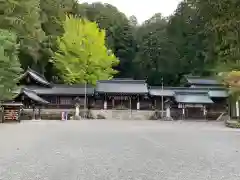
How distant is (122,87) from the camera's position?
4588cm

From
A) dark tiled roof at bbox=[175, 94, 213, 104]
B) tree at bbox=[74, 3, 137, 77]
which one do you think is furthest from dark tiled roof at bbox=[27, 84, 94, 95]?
tree at bbox=[74, 3, 137, 77]

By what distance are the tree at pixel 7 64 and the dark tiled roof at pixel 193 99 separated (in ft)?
69.2

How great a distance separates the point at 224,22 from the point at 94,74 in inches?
1078

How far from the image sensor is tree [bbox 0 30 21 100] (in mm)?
25922

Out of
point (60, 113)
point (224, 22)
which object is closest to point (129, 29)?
point (60, 113)

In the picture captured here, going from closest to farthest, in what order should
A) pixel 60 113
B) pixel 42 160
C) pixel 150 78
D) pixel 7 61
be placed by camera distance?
pixel 42 160
pixel 7 61
pixel 60 113
pixel 150 78

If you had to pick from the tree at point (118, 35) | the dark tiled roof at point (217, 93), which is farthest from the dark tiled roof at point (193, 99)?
the tree at point (118, 35)

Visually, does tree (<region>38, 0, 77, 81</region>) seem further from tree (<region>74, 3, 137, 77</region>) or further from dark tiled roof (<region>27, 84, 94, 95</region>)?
tree (<region>74, 3, 137, 77</region>)

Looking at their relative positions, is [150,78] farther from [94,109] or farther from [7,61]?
[7,61]

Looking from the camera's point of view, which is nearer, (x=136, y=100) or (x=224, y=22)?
(x=224, y=22)

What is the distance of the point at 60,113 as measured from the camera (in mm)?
43656

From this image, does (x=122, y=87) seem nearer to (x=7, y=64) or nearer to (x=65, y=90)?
(x=65, y=90)

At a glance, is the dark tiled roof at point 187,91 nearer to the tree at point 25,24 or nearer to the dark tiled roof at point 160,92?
the dark tiled roof at point 160,92

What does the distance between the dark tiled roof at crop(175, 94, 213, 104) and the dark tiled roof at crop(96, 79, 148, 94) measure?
13.2 ft
